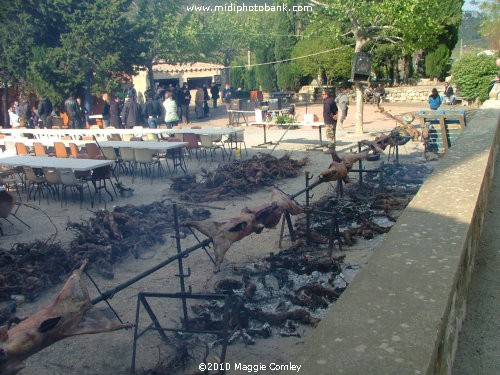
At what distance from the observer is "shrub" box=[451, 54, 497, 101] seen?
1975cm

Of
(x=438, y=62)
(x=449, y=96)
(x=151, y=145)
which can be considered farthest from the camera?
(x=438, y=62)

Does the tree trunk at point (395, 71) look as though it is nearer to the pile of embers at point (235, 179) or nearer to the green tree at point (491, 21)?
the green tree at point (491, 21)

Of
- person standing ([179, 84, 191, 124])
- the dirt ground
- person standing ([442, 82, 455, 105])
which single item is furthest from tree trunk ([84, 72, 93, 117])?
person standing ([442, 82, 455, 105])

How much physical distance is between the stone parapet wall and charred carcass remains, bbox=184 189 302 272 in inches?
57.6

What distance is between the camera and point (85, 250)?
6.48 metres

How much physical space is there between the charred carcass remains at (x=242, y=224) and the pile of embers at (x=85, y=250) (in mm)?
2209

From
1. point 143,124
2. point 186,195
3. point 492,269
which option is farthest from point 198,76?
point 492,269

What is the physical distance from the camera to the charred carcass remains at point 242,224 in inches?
167

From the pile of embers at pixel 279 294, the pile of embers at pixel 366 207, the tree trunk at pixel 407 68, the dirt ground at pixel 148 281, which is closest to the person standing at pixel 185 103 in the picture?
the dirt ground at pixel 148 281

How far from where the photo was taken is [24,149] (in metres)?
11.8

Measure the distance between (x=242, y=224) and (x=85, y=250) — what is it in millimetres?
2891

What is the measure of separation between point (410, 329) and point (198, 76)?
126 ft

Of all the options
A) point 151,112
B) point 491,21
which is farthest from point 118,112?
point 491,21

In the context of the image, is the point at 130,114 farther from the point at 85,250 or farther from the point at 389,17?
the point at 85,250
